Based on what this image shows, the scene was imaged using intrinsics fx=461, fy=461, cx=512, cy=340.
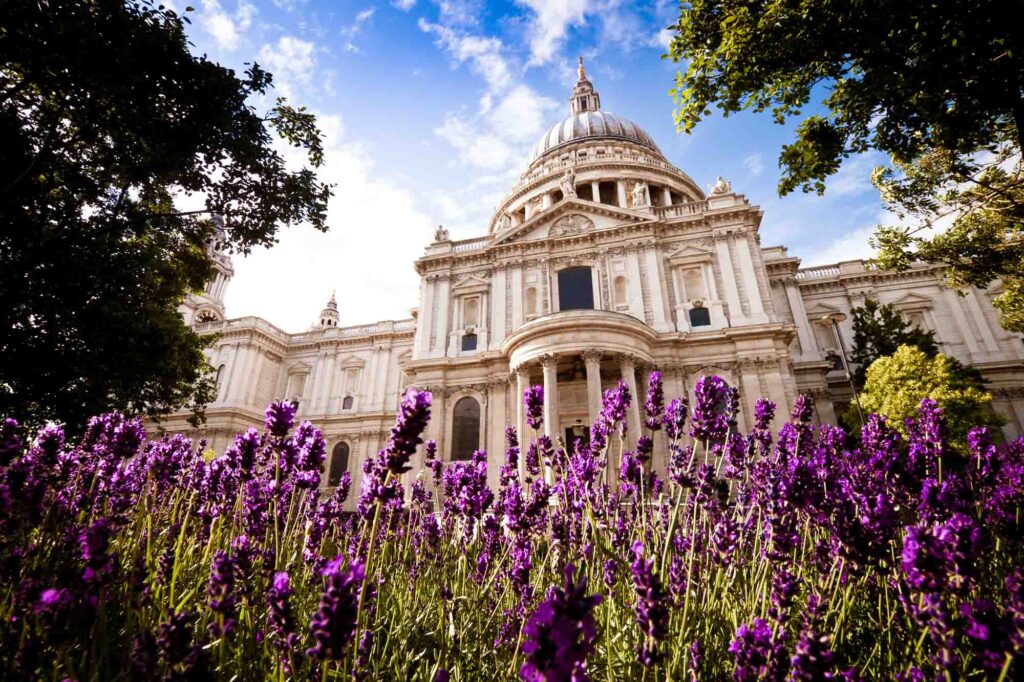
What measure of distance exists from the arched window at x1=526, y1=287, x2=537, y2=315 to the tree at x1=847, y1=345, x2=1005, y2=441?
1515 cm

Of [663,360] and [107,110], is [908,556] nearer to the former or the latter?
[107,110]

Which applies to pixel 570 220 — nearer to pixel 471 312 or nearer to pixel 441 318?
pixel 471 312

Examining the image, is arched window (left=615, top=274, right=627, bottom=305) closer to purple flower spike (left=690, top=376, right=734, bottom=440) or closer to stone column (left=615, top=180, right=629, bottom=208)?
stone column (left=615, top=180, right=629, bottom=208)

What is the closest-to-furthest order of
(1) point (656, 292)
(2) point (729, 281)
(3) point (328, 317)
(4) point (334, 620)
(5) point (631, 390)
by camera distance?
(4) point (334, 620), (5) point (631, 390), (2) point (729, 281), (1) point (656, 292), (3) point (328, 317)

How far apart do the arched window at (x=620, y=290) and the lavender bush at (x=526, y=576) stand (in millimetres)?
18611

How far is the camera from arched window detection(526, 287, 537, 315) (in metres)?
25.2

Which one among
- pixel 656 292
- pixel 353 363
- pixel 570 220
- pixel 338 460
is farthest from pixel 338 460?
pixel 656 292

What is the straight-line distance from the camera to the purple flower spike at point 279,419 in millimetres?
2564

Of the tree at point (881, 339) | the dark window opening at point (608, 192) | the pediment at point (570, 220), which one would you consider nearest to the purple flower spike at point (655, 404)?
the pediment at point (570, 220)

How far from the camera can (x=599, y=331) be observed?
1934cm

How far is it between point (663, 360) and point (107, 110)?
66.8 ft

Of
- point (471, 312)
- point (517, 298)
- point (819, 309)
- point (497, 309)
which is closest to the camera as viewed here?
point (517, 298)

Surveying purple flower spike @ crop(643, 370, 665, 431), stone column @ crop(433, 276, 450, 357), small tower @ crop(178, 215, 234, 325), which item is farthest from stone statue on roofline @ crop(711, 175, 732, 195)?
small tower @ crop(178, 215, 234, 325)

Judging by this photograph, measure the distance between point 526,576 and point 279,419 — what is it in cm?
196
